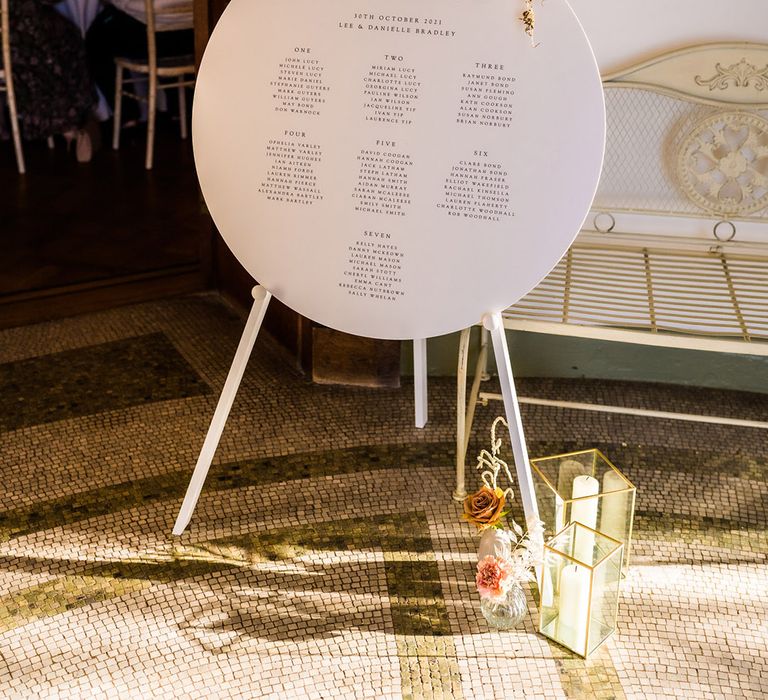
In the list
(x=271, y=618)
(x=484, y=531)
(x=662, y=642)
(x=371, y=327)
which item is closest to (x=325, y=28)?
(x=371, y=327)

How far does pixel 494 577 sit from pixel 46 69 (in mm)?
3659

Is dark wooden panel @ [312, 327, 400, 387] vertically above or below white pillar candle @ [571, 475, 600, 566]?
below

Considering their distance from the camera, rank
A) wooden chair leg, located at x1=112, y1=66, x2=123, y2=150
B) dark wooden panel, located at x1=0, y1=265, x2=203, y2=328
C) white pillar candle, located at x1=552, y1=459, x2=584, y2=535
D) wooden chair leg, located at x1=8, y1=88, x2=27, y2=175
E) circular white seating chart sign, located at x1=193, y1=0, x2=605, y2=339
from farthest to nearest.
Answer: wooden chair leg, located at x1=112, y1=66, x2=123, y2=150 → wooden chair leg, located at x1=8, y1=88, x2=27, y2=175 → dark wooden panel, located at x1=0, y1=265, x2=203, y2=328 → white pillar candle, located at x1=552, y1=459, x2=584, y2=535 → circular white seating chart sign, located at x1=193, y1=0, x2=605, y2=339

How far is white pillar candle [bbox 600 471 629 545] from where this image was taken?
1942mm

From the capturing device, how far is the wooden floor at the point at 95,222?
3396 mm

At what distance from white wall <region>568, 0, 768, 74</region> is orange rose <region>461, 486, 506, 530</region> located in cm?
119

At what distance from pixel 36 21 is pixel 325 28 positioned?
316 centimetres

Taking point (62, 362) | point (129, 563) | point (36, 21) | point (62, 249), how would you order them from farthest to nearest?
point (36, 21)
point (62, 249)
point (62, 362)
point (129, 563)

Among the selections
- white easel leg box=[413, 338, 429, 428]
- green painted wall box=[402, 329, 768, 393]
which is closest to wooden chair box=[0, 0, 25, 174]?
green painted wall box=[402, 329, 768, 393]

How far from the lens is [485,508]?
189cm

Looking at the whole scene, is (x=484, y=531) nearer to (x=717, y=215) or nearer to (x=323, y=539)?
(x=323, y=539)

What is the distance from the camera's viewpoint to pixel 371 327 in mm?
1978

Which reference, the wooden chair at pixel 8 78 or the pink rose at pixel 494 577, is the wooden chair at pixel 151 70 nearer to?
the wooden chair at pixel 8 78

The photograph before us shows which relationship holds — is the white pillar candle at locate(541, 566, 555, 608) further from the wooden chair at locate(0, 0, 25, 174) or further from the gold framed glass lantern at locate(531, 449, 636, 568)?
the wooden chair at locate(0, 0, 25, 174)
